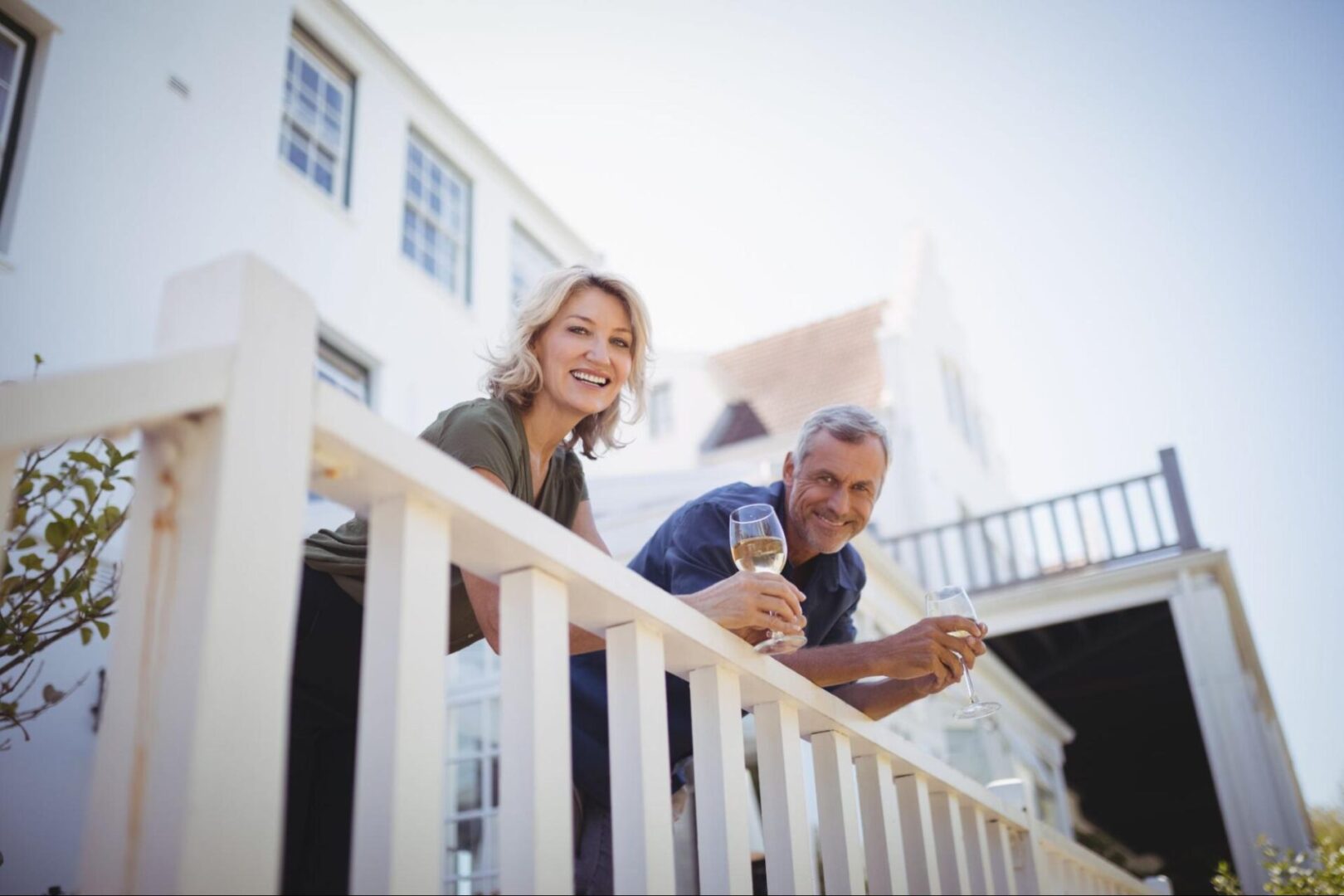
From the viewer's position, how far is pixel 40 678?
4848mm

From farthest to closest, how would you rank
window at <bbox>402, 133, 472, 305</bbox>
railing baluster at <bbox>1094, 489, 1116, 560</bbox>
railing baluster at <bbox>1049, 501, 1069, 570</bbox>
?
railing baluster at <bbox>1049, 501, 1069, 570</bbox>, railing baluster at <bbox>1094, 489, 1116, 560</bbox>, window at <bbox>402, 133, 472, 305</bbox>

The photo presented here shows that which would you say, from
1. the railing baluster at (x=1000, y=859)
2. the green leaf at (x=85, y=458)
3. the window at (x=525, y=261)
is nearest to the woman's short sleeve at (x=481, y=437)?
the green leaf at (x=85, y=458)

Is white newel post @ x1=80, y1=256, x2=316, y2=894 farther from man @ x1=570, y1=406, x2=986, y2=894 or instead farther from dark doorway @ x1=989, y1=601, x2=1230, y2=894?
dark doorway @ x1=989, y1=601, x2=1230, y2=894

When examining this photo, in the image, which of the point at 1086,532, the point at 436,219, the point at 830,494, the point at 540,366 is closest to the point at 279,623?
the point at 540,366

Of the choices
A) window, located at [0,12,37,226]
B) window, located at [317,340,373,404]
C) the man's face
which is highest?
window, located at [0,12,37,226]

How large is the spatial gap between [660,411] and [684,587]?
637 inches

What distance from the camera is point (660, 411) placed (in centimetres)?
1828

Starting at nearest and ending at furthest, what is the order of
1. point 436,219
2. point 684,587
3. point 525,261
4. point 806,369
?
point 684,587 < point 436,219 < point 525,261 < point 806,369

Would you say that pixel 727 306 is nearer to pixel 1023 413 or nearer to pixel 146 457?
pixel 1023 413

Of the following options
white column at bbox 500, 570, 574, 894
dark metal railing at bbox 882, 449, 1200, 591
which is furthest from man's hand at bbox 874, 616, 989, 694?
dark metal railing at bbox 882, 449, 1200, 591

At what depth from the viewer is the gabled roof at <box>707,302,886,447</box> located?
1612 centimetres

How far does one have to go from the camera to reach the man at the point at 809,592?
1.97 metres

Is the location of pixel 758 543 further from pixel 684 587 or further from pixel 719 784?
pixel 719 784

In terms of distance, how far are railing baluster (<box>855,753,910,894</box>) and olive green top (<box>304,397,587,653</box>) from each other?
747mm
